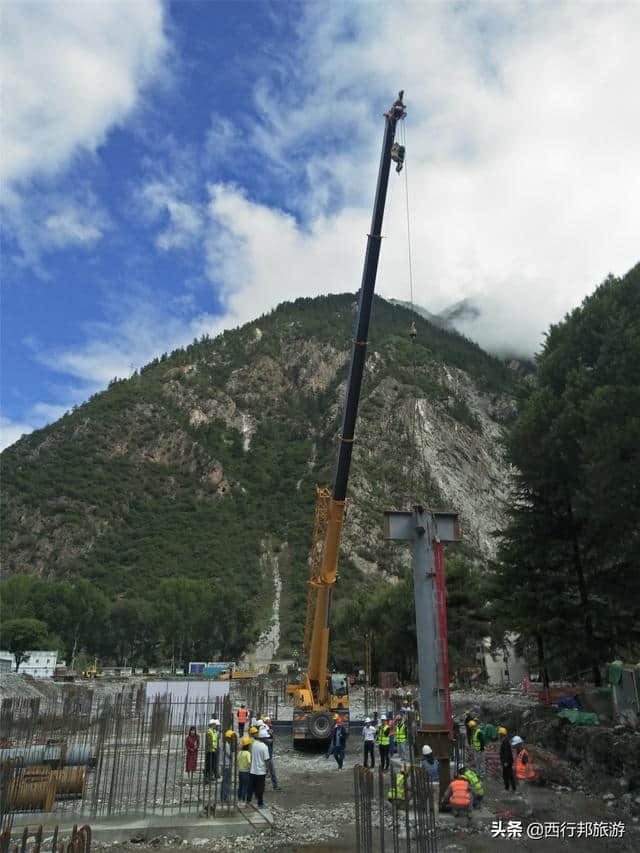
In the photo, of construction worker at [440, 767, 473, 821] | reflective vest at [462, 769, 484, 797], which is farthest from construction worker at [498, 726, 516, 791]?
construction worker at [440, 767, 473, 821]

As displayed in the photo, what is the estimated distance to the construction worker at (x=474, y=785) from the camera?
12280mm

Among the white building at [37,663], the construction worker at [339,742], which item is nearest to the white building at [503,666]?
the white building at [37,663]

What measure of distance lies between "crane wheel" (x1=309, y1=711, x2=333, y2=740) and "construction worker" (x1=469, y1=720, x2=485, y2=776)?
5.53 metres

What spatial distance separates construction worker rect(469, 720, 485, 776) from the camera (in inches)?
662

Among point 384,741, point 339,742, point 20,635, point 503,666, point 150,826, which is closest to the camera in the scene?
point 150,826

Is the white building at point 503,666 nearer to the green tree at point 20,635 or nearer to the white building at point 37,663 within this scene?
the white building at point 37,663

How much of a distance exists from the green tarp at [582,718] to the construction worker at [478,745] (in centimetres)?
311

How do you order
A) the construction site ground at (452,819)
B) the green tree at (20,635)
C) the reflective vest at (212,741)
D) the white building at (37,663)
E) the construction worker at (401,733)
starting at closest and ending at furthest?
the construction site ground at (452,819) < the reflective vest at (212,741) < the construction worker at (401,733) < the white building at (37,663) < the green tree at (20,635)

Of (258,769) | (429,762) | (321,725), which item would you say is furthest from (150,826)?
(321,725)

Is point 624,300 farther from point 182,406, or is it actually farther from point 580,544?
point 182,406

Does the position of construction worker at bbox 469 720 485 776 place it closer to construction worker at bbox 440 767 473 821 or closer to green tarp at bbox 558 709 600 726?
green tarp at bbox 558 709 600 726

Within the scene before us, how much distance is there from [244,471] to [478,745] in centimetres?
13326

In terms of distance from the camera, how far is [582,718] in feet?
61.6

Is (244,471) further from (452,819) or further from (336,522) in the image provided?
(452,819)
